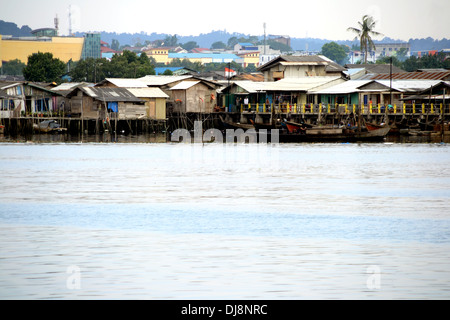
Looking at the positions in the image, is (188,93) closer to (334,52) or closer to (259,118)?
(259,118)

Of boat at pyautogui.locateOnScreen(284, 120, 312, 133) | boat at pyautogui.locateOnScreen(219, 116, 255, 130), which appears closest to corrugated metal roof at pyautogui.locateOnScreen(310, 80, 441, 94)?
boat at pyautogui.locateOnScreen(219, 116, 255, 130)

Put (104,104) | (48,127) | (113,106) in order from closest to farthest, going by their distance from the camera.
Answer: (104,104) → (48,127) → (113,106)

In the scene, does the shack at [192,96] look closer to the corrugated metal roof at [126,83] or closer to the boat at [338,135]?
the corrugated metal roof at [126,83]

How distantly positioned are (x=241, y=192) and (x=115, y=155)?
18.2m

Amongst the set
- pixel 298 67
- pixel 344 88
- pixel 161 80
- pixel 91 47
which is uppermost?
pixel 91 47

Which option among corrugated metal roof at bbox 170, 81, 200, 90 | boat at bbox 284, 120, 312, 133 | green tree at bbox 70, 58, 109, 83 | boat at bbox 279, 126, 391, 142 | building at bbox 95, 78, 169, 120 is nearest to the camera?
boat at bbox 279, 126, 391, 142

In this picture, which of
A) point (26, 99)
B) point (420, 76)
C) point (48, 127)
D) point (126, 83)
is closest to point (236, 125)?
point (126, 83)

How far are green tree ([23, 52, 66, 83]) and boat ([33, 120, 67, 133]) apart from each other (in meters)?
24.2

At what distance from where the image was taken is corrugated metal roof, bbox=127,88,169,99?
61.3 m

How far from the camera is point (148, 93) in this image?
204ft

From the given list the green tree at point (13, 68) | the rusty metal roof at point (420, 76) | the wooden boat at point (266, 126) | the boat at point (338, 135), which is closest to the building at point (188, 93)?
the wooden boat at point (266, 126)

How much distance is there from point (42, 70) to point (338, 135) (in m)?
42.5

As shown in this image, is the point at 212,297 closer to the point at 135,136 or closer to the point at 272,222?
the point at 272,222

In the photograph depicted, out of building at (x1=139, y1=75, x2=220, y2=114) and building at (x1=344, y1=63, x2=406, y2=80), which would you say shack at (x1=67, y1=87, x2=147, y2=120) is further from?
building at (x1=344, y1=63, x2=406, y2=80)
